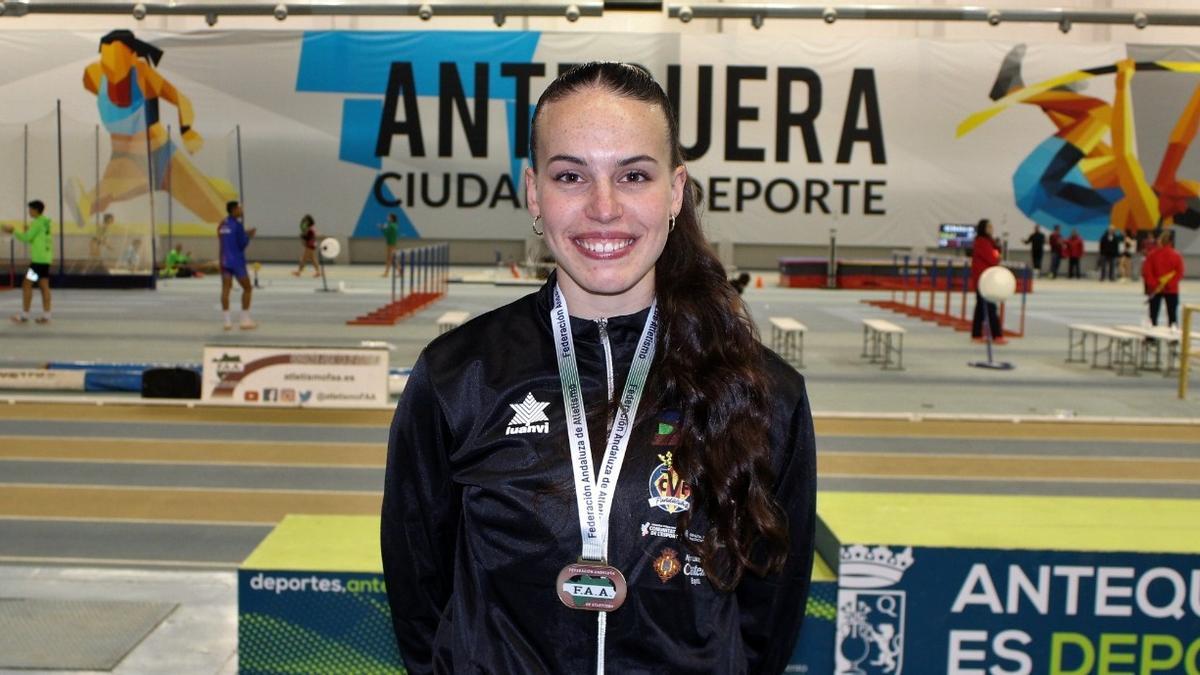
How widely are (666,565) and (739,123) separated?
3424 centimetres

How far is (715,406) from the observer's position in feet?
6.63

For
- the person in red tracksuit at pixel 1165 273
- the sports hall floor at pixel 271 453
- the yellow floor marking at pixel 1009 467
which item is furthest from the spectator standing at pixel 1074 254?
the yellow floor marking at pixel 1009 467

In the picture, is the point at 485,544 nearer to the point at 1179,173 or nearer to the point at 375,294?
the point at 375,294

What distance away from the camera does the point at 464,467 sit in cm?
210

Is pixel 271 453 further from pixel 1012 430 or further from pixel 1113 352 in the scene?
pixel 1113 352

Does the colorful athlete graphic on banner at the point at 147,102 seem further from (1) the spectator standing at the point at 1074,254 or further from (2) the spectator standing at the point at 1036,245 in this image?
(1) the spectator standing at the point at 1074,254

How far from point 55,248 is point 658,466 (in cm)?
2750

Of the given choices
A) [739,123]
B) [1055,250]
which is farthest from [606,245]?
[1055,250]

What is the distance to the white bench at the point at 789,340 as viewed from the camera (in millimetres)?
14664

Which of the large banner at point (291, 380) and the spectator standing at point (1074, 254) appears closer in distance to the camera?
the large banner at point (291, 380)

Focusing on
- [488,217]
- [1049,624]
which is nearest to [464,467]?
[1049,624]

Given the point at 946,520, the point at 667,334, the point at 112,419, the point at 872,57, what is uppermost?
the point at 872,57

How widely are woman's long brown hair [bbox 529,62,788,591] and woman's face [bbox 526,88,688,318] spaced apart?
36mm

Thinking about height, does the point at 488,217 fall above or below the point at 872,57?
below
